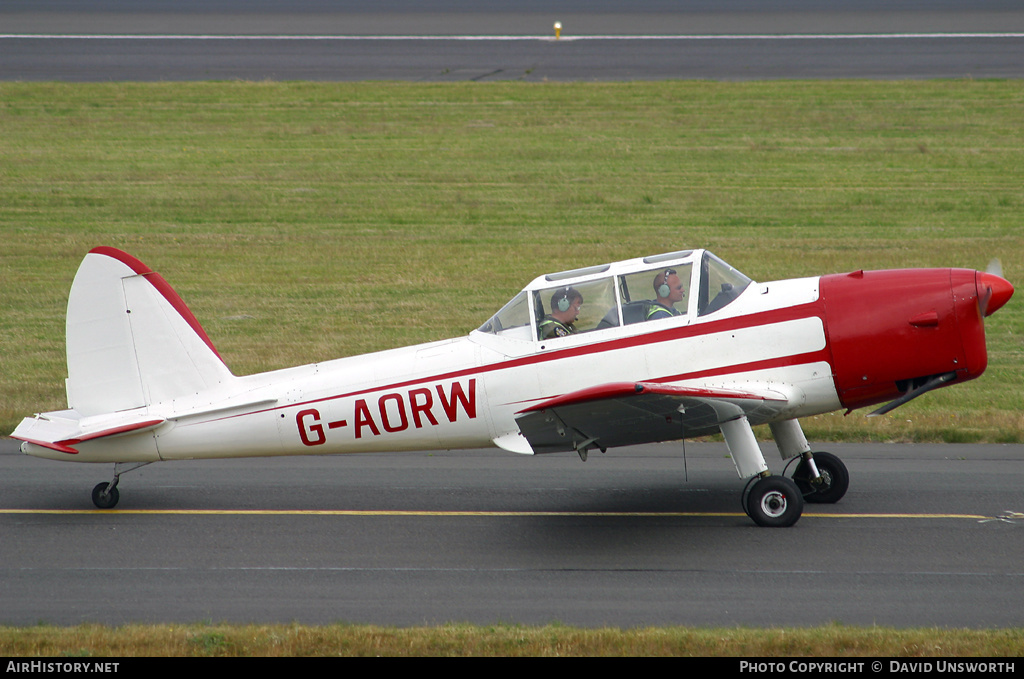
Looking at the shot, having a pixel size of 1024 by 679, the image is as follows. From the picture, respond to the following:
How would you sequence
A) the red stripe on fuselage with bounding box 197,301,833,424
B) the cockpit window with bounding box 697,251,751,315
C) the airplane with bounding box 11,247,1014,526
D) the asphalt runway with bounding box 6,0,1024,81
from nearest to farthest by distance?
1. the airplane with bounding box 11,247,1014,526
2. the red stripe on fuselage with bounding box 197,301,833,424
3. the cockpit window with bounding box 697,251,751,315
4. the asphalt runway with bounding box 6,0,1024,81

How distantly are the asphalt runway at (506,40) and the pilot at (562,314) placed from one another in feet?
75.9

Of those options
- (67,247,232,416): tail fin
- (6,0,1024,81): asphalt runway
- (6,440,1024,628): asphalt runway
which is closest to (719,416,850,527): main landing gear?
(6,440,1024,628): asphalt runway

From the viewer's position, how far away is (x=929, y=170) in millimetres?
25391

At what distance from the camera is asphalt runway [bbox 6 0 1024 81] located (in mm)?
31891

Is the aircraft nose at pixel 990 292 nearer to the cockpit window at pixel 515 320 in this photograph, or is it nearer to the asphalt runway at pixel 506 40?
the cockpit window at pixel 515 320

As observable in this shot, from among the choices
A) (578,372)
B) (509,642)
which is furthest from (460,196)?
(509,642)

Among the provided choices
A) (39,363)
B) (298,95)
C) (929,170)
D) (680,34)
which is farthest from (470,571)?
(680,34)

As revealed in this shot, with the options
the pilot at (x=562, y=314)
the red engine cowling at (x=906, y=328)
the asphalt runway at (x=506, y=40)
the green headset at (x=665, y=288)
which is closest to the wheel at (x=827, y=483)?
the red engine cowling at (x=906, y=328)

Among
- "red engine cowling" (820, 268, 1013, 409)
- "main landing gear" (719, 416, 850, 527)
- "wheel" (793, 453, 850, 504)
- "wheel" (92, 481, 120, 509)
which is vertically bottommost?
"wheel" (793, 453, 850, 504)

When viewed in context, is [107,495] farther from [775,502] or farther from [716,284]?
[775,502]

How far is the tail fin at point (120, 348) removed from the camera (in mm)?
9898

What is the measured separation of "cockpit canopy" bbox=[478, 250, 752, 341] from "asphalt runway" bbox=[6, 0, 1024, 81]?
75.5ft

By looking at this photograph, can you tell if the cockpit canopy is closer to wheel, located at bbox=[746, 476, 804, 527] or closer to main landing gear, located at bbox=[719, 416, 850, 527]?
main landing gear, located at bbox=[719, 416, 850, 527]

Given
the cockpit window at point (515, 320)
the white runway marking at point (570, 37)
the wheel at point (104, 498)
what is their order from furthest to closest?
the white runway marking at point (570, 37), the wheel at point (104, 498), the cockpit window at point (515, 320)
